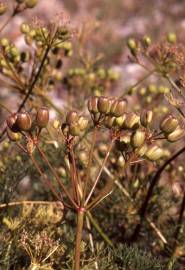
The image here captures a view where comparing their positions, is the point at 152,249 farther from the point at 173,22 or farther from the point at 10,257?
the point at 173,22

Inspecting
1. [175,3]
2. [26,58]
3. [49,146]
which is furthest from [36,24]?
[175,3]

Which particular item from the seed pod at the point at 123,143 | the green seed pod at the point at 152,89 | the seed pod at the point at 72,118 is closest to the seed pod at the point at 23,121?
the seed pod at the point at 72,118

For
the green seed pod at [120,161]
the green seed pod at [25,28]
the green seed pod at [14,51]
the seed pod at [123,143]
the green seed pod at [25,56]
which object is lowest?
the seed pod at [123,143]

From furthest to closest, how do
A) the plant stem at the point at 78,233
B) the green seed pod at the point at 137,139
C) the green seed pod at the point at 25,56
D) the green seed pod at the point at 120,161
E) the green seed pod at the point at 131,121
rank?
the green seed pod at the point at 25,56 → the green seed pod at the point at 120,161 → the green seed pod at the point at 131,121 → the green seed pod at the point at 137,139 → the plant stem at the point at 78,233

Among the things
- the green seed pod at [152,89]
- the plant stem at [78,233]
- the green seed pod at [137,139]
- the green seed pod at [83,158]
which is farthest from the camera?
the green seed pod at [152,89]

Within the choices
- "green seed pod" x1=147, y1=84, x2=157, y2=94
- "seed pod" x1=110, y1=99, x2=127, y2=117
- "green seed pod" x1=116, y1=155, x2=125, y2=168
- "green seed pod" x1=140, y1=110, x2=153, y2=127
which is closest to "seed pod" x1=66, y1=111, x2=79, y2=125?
"seed pod" x1=110, y1=99, x2=127, y2=117

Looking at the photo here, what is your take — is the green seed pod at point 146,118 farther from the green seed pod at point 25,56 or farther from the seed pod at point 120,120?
the green seed pod at point 25,56
